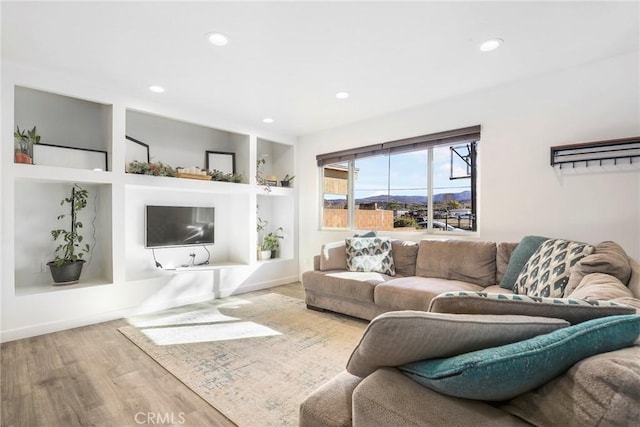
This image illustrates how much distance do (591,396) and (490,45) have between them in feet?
8.58

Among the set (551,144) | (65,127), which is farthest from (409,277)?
(65,127)

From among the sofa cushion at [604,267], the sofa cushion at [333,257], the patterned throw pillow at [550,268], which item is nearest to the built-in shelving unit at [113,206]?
the sofa cushion at [333,257]

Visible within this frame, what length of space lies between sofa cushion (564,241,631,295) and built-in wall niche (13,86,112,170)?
4303mm

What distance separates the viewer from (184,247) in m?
4.46

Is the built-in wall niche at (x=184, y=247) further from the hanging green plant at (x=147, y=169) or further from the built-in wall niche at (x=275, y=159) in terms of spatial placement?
the built-in wall niche at (x=275, y=159)

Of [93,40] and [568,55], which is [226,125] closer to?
[93,40]

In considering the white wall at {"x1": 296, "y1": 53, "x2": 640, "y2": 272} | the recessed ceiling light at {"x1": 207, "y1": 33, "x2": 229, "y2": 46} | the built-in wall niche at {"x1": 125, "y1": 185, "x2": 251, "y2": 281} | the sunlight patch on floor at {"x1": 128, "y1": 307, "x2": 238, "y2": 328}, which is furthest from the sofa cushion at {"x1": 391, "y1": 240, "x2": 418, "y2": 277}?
the recessed ceiling light at {"x1": 207, "y1": 33, "x2": 229, "y2": 46}

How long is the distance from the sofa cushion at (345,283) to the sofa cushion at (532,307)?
221 cm

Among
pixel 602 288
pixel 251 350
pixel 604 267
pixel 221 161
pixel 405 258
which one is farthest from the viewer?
pixel 221 161

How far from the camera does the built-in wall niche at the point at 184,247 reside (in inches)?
156

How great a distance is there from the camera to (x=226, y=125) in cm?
440

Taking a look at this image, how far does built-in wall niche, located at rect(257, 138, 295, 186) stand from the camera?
539 cm

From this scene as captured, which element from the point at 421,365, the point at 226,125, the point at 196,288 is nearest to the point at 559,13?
the point at 421,365

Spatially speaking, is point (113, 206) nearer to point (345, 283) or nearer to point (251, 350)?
point (251, 350)
